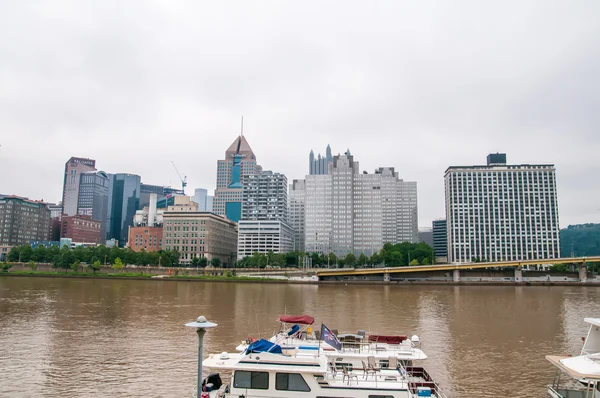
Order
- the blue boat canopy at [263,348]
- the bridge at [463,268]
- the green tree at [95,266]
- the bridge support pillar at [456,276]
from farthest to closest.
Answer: the green tree at [95,266], the bridge support pillar at [456,276], the bridge at [463,268], the blue boat canopy at [263,348]

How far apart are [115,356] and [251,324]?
17.3 meters

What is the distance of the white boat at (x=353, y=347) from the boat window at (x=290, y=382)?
10.2 ft

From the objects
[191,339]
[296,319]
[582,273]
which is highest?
[582,273]

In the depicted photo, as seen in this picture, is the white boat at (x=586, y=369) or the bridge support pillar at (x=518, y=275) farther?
the bridge support pillar at (x=518, y=275)

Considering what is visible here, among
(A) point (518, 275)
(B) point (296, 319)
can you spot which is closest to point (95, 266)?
(A) point (518, 275)

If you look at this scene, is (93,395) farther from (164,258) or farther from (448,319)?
(164,258)

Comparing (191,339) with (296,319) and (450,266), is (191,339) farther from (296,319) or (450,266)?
(450,266)

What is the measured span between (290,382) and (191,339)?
22.2 meters

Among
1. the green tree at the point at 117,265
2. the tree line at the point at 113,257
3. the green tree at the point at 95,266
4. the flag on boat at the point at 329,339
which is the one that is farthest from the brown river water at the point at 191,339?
the tree line at the point at 113,257

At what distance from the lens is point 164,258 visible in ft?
579

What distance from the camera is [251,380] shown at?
20.2m

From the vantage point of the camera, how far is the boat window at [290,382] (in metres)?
20.0

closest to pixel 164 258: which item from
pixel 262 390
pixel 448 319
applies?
pixel 448 319

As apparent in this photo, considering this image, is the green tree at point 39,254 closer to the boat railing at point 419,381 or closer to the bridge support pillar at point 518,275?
the bridge support pillar at point 518,275
